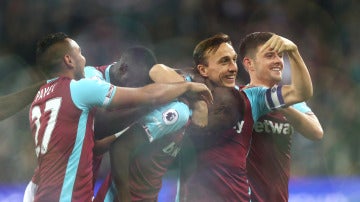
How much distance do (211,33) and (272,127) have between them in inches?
270

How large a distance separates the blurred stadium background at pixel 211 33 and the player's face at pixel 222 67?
15.1 feet

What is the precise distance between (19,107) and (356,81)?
25.3 feet

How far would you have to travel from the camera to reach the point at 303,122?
13.0 feet

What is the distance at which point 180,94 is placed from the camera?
3436 millimetres

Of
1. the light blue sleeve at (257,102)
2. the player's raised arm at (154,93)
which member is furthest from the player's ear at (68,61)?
the light blue sleeve at (257,102)

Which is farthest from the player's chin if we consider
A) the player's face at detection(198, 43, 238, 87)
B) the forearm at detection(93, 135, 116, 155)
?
the forearm at detection(93, 135, 116, 155)

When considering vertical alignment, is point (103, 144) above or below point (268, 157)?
above

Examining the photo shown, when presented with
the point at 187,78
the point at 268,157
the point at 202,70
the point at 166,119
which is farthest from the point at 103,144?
the point at 268,157

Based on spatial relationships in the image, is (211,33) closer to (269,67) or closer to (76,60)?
(269,67)

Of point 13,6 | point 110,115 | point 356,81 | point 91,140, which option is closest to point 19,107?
point 110,115

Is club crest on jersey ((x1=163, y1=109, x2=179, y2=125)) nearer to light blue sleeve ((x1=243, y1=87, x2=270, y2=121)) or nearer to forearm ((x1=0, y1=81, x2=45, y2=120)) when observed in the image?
light blue sleeve ((x1=243, y1=87, x2=270, y2=121))

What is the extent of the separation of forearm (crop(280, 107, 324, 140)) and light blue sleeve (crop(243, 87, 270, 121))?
0.13m

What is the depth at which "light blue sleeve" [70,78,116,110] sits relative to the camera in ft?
10.8

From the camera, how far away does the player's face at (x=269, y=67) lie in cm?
407
